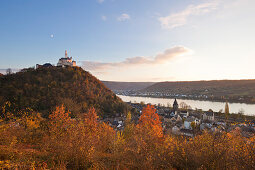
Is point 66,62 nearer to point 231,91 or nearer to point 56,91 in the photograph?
point 56,91

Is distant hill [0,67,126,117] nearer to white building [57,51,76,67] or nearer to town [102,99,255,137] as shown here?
white building [57,51,76,67]

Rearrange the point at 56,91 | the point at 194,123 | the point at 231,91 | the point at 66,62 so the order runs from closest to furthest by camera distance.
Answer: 1. the point at 194,123
2. the point at 56,91
3. the point at 66,62
4. the point at 231,91

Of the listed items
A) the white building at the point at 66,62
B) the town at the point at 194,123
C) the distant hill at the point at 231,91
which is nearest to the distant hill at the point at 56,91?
the white building at the point at 66,62

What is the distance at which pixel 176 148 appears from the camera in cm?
386

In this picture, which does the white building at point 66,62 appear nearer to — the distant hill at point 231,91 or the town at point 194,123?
the town at point 194,123

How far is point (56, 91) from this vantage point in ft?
116

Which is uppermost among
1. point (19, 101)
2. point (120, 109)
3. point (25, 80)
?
point (25, 80)

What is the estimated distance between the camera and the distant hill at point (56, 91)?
29.0 metres

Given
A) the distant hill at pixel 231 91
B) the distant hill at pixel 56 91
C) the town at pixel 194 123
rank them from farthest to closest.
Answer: the distant hill at pixel 231 91 → the distant hill at pixel 56 91 → the town at pixel 194 123

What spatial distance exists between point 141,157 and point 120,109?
129 ft

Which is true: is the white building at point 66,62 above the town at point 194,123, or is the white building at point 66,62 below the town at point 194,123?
above

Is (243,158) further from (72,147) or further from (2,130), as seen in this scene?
(2,130)

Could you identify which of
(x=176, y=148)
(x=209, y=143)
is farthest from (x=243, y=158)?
(x=176, y=148)

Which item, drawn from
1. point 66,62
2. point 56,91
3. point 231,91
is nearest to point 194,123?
point 56,91
